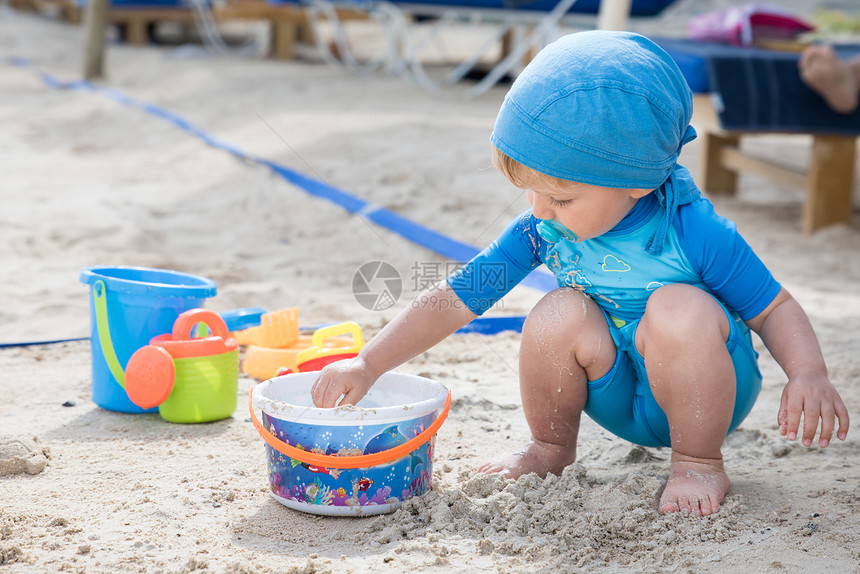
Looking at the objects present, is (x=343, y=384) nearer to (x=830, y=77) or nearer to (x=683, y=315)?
(x=683, y=315)

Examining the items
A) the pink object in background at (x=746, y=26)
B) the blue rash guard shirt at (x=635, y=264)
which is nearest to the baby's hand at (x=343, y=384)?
the blue rash guard shirt at (x=635, y=264)

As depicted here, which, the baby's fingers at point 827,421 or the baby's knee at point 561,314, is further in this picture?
the baby's knee at point 561,314

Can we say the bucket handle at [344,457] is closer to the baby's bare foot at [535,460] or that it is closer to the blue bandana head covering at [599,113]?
the baby's bare foot at [535,460]

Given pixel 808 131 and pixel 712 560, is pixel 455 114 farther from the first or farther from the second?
pixel 712 560

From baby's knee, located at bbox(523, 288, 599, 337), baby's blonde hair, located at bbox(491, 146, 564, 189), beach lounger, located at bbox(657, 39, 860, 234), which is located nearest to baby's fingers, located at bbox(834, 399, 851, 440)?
baby's knee, located at bbox(523, 288, 599, 337)

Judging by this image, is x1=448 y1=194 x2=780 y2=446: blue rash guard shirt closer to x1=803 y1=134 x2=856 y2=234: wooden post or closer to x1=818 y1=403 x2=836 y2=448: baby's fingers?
x1=818 y1=403 x2=836 y2=448: baby's fingers

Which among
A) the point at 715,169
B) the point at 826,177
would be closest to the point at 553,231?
the point at 826,177

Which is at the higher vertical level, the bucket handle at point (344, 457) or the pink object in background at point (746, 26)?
the pink object in background at point (746, 26)

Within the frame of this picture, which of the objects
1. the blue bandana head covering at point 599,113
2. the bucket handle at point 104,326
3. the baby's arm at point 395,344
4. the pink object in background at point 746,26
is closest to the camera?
the blue bandana head covering at point 599,113

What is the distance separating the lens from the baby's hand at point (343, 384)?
5.00 ft

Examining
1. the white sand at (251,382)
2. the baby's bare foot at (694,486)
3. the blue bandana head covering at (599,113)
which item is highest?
the blue bandana head covering at (599,113)

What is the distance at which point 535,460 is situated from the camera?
1635mm

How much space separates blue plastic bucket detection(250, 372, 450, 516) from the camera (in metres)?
1.42

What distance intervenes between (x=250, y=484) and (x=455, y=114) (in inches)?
170
